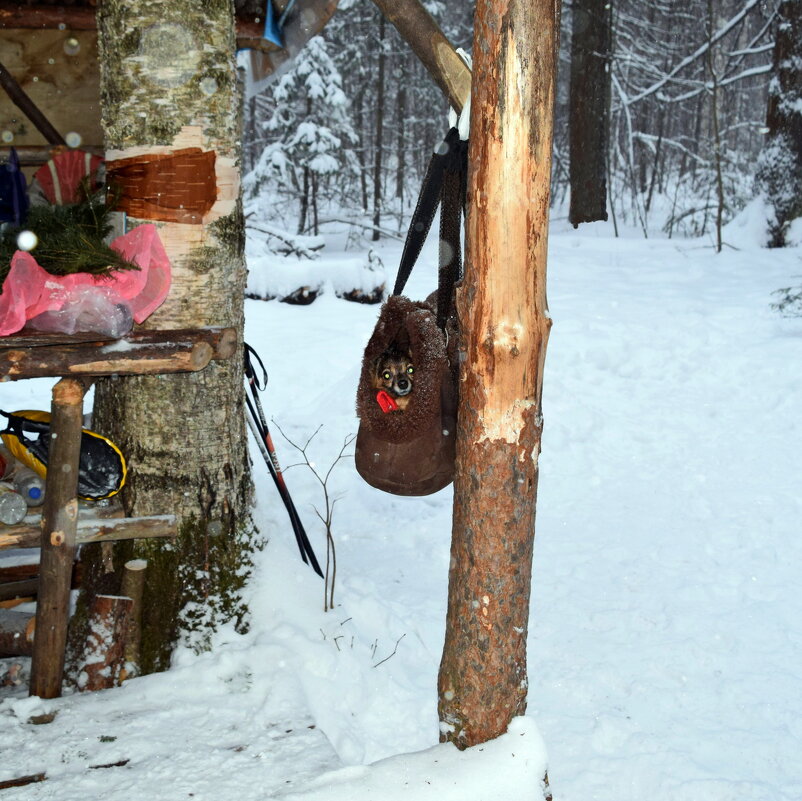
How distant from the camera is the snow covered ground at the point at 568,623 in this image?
311cm

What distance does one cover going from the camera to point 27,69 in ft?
21.2

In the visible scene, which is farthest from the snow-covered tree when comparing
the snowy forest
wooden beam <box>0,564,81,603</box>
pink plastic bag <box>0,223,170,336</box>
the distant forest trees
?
pink plastic bag <box>0,223,170,336</box>

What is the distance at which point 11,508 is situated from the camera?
369 centimetres

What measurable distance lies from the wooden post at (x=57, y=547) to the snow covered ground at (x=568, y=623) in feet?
0.54

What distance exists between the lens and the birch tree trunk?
3627 mm

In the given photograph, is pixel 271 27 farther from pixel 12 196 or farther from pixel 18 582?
pixel 18 582

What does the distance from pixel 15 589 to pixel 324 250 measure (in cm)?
1270

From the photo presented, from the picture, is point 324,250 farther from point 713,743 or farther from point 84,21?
point 713,743

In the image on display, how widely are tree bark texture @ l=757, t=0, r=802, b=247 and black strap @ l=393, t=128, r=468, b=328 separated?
381 inches

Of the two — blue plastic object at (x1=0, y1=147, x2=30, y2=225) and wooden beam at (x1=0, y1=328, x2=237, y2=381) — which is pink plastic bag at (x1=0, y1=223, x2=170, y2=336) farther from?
blue plastic object at (x1=0, y1=147, x2=30, y2=225)

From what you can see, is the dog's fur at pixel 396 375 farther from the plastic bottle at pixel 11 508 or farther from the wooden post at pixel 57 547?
the plastic bottle at pixel 11 508

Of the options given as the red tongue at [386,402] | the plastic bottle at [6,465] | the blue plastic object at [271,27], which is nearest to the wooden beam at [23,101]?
the blue plastic object at [271,27]

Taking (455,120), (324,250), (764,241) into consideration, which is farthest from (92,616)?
(324,250)

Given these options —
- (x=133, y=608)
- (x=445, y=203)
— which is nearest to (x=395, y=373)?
(x=445, y=203)
